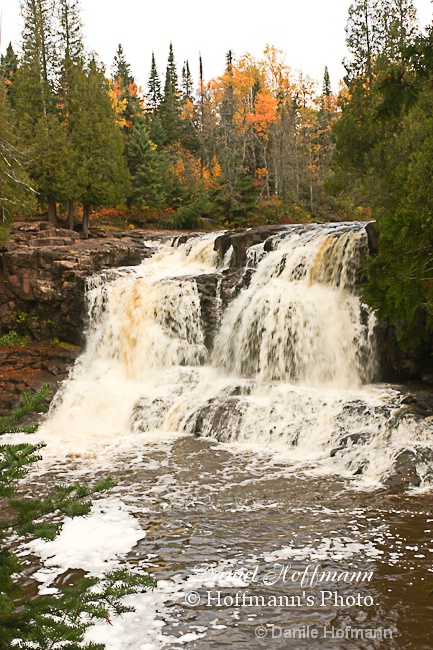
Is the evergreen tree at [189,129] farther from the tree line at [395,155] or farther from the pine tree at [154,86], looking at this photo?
the tree line at [395,155]

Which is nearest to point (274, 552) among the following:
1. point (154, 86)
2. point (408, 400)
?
point (408, 400)

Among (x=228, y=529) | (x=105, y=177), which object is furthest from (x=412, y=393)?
(x=105, y=177)

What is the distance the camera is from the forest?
7.29 metres

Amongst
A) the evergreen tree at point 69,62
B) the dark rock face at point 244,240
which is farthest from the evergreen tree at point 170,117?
the dark rock face at point 244,240

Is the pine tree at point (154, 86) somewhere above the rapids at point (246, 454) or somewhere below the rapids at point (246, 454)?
above

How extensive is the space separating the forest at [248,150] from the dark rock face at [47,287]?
70.1 inches

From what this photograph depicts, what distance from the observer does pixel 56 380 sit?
16.0 meters

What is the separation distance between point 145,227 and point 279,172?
33.4 feet

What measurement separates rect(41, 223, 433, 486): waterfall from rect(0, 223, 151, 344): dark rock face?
2.76 ft

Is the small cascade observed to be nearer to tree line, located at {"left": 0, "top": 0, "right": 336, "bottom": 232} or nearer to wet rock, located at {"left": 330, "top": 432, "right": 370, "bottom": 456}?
wet rock, located at {"left": 330, "top": 432, "right": 370, "bottom": 456}

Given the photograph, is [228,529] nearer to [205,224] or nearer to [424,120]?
[424,120]

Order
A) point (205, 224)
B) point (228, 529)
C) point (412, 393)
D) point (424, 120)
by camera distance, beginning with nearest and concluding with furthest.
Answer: point (228, 529), point (412, 393), point (424, 120), point (205, 224)

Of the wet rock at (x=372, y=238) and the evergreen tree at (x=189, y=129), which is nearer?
the wet rock at (x=372, y=238)

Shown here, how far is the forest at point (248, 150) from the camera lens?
729 cm
